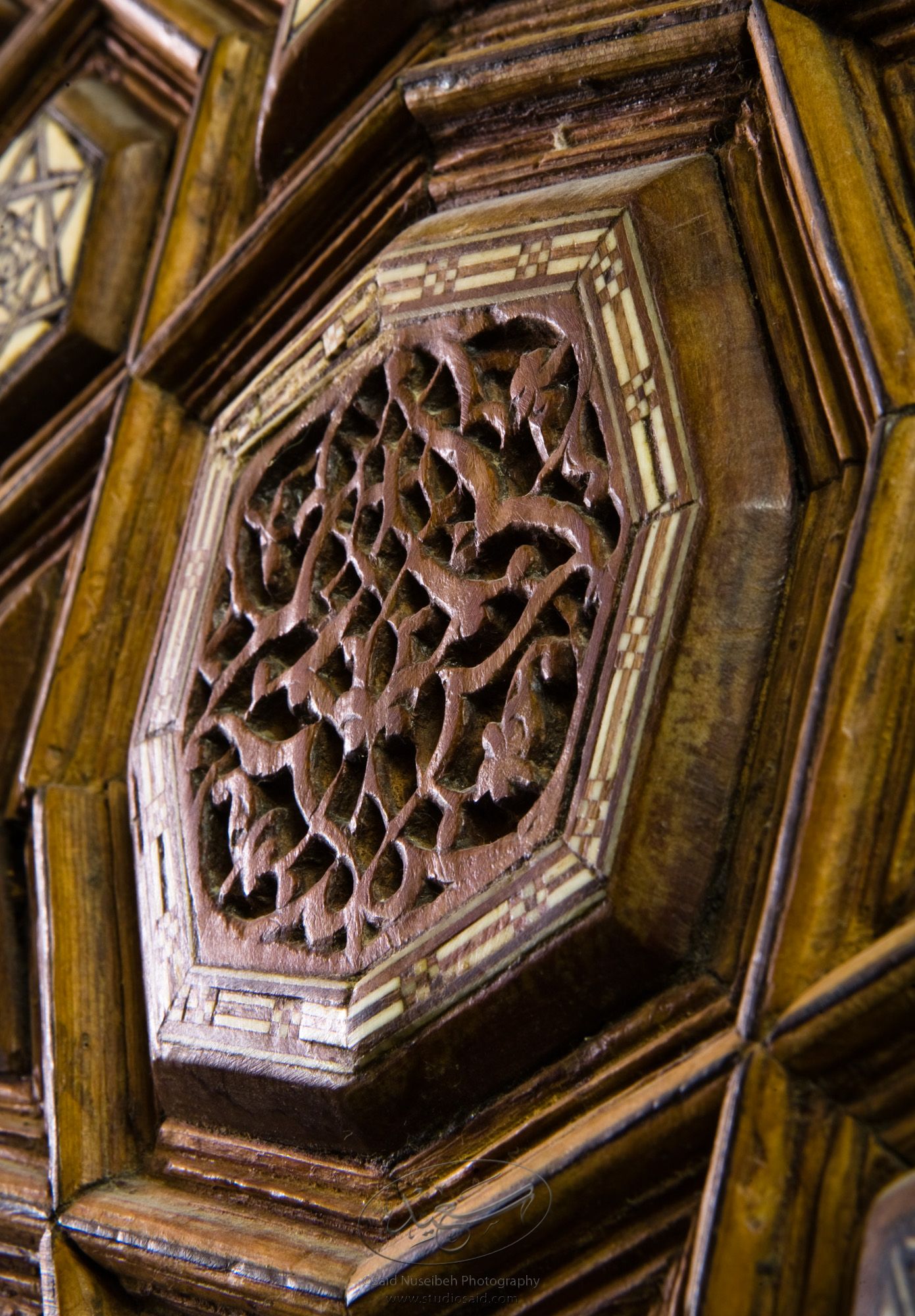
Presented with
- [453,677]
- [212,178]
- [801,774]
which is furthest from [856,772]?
[212,178]

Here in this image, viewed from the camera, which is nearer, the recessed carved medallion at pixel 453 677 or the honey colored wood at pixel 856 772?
the honey colored wood at pixel 856 772

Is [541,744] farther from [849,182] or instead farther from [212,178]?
[212,178]

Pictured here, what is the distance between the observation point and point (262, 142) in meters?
1.52

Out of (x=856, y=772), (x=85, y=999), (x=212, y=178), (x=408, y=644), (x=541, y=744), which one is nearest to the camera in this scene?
(x=856, y=772)

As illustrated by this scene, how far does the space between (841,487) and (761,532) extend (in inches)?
2.7

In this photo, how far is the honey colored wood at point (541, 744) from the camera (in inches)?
32.6

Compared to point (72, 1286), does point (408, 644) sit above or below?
above

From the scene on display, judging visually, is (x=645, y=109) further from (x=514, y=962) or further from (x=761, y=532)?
(x=514, y=962)

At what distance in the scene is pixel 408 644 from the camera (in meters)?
1.10
